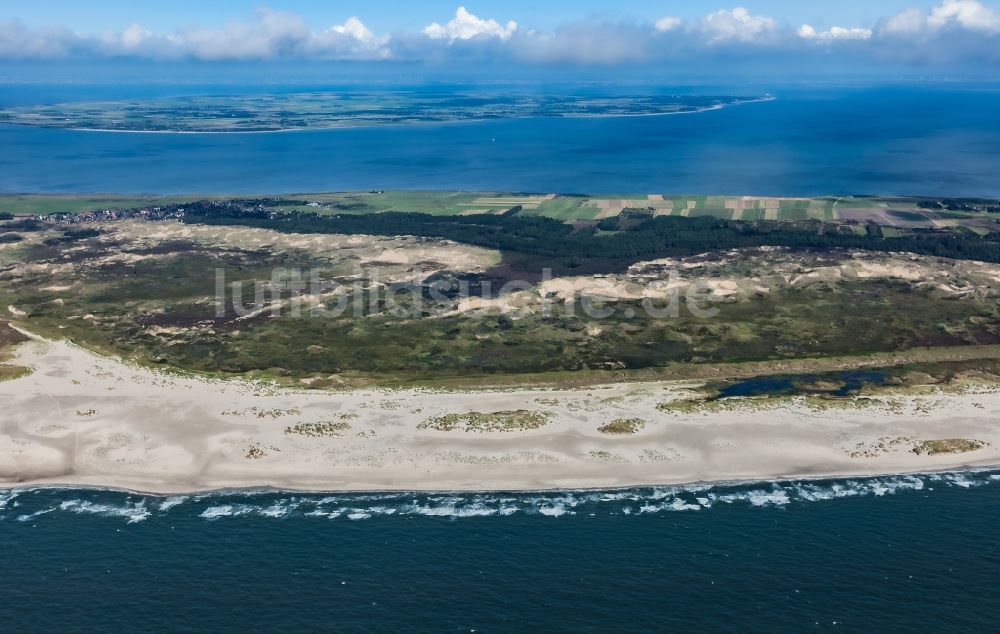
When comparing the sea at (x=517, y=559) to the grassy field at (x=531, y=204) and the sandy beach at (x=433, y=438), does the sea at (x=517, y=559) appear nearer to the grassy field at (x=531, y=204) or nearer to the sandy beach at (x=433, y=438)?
the sandy beach at (x=433, y=438)

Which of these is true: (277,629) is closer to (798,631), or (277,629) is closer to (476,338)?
(798,631)

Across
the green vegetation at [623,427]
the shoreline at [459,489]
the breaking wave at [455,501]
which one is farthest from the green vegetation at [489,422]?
the breaking wave at [455,501]

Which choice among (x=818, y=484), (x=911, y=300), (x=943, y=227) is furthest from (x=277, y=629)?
(x=943, y=227)

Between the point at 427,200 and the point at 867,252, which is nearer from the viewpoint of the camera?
the point at 867,252

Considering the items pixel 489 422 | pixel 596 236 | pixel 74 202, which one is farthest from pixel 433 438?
pixel 74 202

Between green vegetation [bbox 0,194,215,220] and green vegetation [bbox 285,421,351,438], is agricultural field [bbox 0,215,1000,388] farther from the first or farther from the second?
green vegetation [bbox 0,194,215,220]

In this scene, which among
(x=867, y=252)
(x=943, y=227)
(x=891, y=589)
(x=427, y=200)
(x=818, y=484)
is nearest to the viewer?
(x=891, y=589)

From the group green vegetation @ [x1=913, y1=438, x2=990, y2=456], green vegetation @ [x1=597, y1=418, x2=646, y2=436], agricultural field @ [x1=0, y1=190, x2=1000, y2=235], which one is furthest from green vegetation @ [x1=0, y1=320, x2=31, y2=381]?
green vegetation @ [x1=913, y1=438, x2=990, y2=456]
